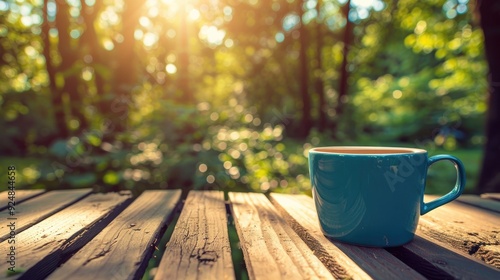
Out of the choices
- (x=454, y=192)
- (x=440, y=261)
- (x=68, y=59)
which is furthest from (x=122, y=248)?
(x=68, y=59)

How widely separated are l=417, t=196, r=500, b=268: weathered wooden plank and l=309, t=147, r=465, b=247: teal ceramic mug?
0.11 metres

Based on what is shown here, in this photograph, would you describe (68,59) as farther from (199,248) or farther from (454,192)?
(454,192)

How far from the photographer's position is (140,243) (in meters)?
0.80

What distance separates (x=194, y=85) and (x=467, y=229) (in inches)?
175

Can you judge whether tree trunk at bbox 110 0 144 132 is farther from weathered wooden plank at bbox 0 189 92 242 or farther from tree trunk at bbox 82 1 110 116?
weathered wooden plank at bbox 0 189 92 242

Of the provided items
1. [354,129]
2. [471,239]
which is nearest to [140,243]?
[471,239]

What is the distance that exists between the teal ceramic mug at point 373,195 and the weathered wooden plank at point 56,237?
576 mm

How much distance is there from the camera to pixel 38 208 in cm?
114

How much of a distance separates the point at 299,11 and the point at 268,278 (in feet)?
20.7

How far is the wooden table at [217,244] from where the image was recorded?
26.4 inches

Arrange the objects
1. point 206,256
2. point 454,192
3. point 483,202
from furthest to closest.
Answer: point 483,202 < point 454,192 < point 206,256

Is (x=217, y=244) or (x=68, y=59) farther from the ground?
(x=68, y=59)

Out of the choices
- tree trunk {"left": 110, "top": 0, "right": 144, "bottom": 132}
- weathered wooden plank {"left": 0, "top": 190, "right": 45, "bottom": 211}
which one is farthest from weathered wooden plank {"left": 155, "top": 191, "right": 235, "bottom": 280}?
tree trunk {"left": 110, "top": 0, "right": 144, "bottom": 132}

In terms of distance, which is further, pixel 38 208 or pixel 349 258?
pixel 38 208
